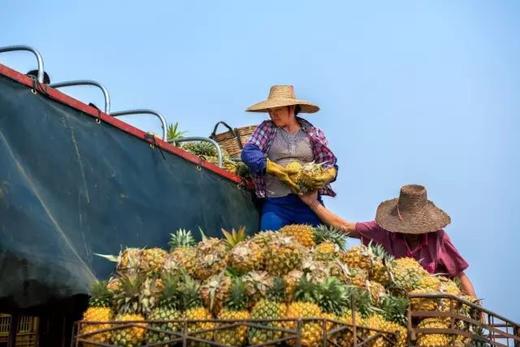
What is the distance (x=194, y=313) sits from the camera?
3775mm

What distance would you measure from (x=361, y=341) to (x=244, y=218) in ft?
9.47

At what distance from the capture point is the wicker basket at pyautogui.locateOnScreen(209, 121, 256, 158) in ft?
25.0

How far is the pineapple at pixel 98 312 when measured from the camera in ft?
12.5

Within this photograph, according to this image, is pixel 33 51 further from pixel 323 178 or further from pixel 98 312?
pixel 323 178

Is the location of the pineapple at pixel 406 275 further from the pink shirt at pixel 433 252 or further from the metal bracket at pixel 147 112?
the metal bracket at pixel 147 112

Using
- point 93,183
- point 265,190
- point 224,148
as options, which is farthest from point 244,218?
point 93,183

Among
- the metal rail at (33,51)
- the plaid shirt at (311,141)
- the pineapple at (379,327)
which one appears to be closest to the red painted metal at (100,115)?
the metal rail at (33,51)

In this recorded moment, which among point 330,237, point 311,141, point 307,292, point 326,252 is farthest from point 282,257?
point 311,141

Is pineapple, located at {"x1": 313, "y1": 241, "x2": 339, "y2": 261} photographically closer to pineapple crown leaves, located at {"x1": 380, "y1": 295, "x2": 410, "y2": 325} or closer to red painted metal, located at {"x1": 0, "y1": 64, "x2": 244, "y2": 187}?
pineapple crown leaves, located at {"x1": 380, "y1": 295, "x2": 410, "y2": 325}

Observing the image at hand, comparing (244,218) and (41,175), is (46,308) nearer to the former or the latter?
(41,175)

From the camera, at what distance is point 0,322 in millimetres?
7062

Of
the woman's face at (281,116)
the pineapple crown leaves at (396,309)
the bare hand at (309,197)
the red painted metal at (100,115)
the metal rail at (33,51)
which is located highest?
the woman's face at (281,116)

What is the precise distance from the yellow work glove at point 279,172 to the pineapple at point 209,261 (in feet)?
7.07

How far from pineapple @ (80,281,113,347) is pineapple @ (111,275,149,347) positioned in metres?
0.06
